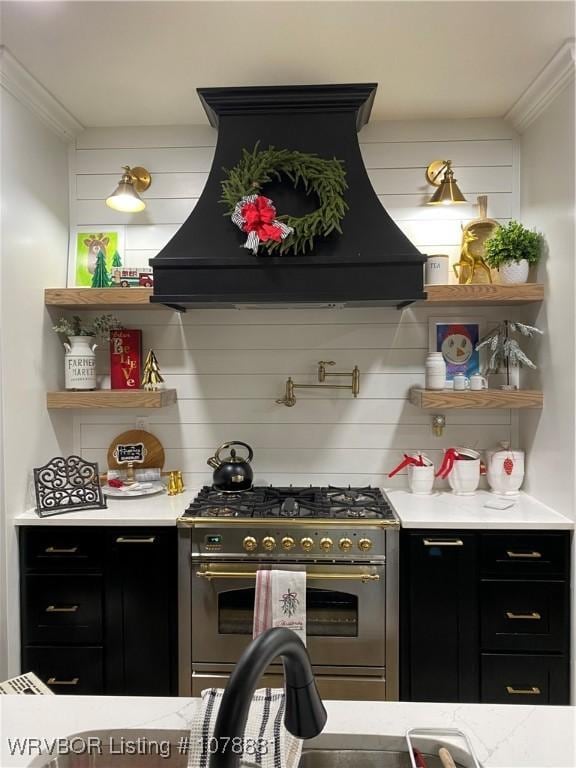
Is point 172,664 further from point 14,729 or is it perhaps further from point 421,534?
point 14,729

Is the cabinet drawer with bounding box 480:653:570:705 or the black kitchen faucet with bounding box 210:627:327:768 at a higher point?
the black kitchen faucet with bounding box 210:627:327:768

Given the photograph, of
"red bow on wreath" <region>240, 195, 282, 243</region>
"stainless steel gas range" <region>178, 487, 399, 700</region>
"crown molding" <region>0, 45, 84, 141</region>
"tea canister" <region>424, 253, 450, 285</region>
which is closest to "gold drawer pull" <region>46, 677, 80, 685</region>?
"stainless steel gas range" <region>178, 487, 399, 700</region>

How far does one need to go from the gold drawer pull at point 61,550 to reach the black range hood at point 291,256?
1.08 m

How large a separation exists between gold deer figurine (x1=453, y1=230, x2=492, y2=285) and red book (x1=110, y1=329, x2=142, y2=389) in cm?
163

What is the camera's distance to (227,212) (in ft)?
7.06

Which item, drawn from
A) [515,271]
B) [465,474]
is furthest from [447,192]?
[465,474]

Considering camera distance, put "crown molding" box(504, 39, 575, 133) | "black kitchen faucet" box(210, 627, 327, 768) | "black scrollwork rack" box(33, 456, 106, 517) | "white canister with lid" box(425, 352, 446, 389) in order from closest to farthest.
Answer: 1. "black kitchen faucet" box(210, 627, 327, 768)
2. "crown molding" box(504, 39, 575, 133)
3. "black scrollwork rack" box(33, 456, 106, 517)
4. "white canister with lid" box(425, 352, 446, 389)

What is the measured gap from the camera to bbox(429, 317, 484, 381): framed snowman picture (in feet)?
8.61

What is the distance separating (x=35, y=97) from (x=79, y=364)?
3.84 feet

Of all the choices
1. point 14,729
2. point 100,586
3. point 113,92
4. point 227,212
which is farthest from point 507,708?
point 113,92

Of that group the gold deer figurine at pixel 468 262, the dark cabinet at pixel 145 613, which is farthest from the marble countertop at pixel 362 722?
the gold deer figurine at pixel 468 262

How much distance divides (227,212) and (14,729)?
1804 millimetres

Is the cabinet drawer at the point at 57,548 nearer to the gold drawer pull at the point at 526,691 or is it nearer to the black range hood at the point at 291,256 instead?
the black range hood at the point at 291,256

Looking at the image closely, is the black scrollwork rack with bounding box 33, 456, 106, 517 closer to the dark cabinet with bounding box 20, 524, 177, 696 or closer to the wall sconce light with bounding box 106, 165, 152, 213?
the dark cabinet with bounding box 20, 524, 177, 696
